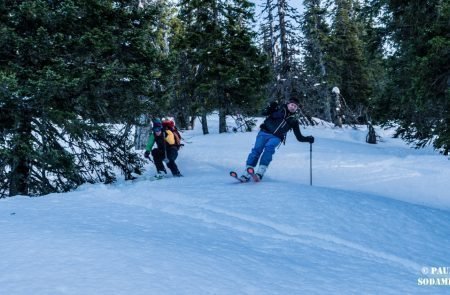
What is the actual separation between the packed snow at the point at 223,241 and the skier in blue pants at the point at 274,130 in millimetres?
845

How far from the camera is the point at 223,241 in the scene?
432 centimetres

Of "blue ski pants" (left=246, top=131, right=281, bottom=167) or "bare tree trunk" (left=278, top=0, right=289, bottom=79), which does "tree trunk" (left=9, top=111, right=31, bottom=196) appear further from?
"bare tree trunk" (left=278, top=0, right=289, bottom=79)

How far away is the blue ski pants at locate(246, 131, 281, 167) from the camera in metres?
8.70

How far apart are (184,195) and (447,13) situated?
6.79m

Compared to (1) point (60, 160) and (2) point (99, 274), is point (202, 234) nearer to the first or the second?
(2) point (99, 274)

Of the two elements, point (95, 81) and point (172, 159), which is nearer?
point (95, 81)

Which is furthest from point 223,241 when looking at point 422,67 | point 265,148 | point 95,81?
point 422,67

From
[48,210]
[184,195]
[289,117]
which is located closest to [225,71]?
[289,117]

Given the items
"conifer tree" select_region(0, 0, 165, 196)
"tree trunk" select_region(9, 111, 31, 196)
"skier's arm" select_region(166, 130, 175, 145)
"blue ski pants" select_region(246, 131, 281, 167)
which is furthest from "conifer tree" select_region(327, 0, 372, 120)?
"tree trunk" select_region(9, 111, 31, 196)

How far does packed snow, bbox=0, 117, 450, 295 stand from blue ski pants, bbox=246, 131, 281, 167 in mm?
817

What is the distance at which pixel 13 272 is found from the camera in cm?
290

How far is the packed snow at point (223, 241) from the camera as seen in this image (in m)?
2.95

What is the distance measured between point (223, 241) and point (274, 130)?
15.8ft

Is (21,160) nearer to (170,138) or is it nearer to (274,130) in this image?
(170,138)
